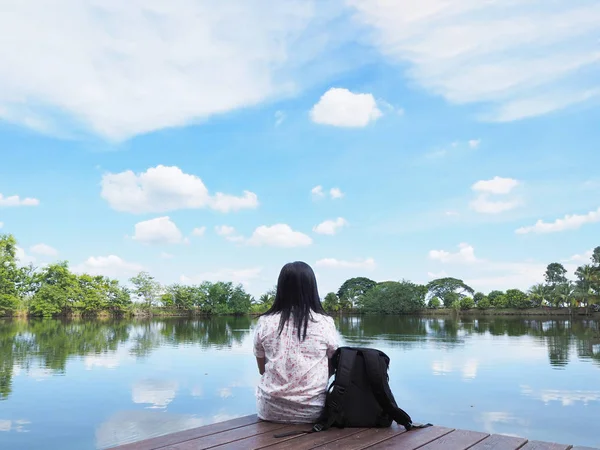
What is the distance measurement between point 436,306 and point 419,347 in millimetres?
40925

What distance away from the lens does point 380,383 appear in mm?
2467

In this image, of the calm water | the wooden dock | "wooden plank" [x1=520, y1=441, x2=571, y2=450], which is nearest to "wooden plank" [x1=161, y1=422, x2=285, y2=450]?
the wooden dock

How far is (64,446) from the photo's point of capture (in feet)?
20.3

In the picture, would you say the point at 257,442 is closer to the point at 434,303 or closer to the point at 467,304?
the point at 467,304

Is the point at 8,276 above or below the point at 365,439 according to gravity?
above

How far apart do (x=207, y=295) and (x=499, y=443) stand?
47688 mm

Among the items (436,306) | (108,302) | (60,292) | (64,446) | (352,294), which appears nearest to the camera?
(64,446)

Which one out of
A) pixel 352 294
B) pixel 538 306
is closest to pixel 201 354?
pixel 538 306

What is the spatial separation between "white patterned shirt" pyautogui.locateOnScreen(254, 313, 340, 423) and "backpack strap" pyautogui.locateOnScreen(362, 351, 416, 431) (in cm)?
21

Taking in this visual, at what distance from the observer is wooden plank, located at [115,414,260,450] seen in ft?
7.16

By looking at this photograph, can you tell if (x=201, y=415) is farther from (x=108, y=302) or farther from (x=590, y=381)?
(x=108, y=302)

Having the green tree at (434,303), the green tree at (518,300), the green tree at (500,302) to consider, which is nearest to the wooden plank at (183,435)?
the green tree at (518,300)

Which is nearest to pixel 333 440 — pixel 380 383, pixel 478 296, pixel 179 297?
pixel 380 383

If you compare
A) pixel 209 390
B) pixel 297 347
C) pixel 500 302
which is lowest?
pixel 209 390
